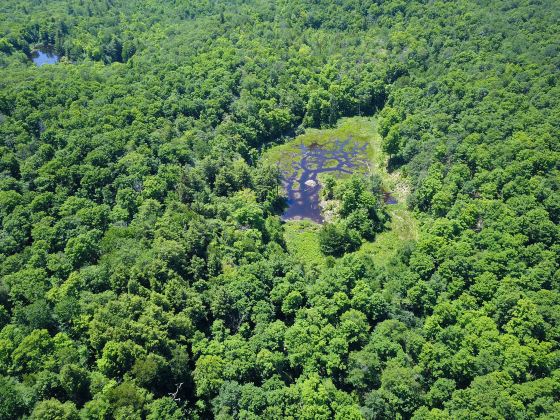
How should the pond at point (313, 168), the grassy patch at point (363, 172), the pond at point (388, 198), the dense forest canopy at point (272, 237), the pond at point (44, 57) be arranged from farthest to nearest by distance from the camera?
the pond at point (44, 57) → the pond at point (388, 198) → the pond at point (313, 168) → the grassy patch at point (363, 172) → the dense forest canopy at point (272, 237)

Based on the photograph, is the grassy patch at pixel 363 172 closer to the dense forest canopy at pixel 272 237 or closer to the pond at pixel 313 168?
the pond at pixel 313 168

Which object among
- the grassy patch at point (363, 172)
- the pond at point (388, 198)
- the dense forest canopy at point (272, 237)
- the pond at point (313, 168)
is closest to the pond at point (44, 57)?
the dense forest canopy at point (272, 237)

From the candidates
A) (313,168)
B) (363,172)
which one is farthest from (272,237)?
(363,172)

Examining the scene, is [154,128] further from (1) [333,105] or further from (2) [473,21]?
(2) [473,21]

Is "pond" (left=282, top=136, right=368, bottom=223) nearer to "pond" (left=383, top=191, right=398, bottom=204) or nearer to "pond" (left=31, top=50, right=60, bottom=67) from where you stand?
"pond" (left=383, top=191, right=398, bottom=204)

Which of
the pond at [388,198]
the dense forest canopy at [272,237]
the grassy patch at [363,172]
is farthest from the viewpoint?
the pond at [388,198]

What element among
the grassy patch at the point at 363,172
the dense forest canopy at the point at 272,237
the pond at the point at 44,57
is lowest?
the grassy patch at the point at 363,172

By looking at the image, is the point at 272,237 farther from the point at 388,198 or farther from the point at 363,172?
the point at 363,172
